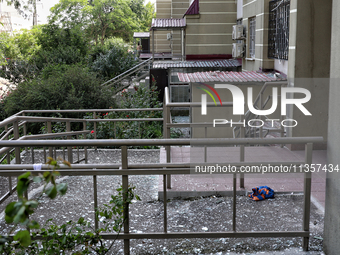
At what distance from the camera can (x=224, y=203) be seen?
15.1 feet

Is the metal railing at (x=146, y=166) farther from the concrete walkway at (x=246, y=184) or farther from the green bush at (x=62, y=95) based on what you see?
the green bush at (x=62, y=95)

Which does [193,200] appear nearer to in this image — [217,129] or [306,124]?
[306,124]

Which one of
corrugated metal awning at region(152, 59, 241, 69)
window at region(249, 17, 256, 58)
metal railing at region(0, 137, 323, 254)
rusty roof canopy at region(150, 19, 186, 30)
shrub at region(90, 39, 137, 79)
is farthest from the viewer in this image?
shrub at region(90, 39, 137, 79)

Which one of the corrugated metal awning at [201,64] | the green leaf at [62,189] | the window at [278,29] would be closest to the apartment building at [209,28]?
the corrugated metal awning at [201,64]

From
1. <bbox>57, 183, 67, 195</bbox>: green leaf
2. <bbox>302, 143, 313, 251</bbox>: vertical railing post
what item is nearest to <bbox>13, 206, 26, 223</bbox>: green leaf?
<bbox>57, 183, 67, 195</bbox>: green leaf

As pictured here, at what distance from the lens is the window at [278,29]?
9.25 m

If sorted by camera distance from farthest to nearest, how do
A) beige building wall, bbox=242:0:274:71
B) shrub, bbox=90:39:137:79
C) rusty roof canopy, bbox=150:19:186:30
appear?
shrub, bbox=90:39:137:79, rusty roof canopy, bbox=150:19:186:30, beige building wall, bbox=242:0:274:71

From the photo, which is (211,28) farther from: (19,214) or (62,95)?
(19,214)

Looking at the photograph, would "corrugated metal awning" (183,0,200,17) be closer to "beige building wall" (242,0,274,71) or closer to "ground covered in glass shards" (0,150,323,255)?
"beige building wall" (242,0,274,71)

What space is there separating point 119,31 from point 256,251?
42.3 meters

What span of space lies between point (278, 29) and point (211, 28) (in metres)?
8.46

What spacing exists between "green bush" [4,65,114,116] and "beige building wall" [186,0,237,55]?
20.1 feet

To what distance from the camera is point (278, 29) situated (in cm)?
1002

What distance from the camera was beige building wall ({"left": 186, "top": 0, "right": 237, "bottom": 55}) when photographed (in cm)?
1783
